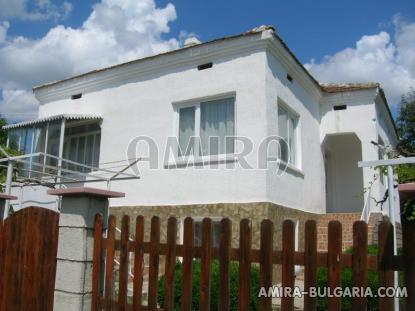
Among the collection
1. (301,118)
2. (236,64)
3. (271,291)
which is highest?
(236,64)

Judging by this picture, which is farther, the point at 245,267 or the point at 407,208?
the point at 407,208

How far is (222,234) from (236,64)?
23.3 ft

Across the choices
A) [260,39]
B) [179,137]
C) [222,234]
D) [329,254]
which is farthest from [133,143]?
[329,254]

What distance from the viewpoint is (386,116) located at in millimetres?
15664

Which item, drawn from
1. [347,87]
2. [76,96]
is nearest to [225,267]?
[76,96]

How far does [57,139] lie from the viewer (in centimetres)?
1246

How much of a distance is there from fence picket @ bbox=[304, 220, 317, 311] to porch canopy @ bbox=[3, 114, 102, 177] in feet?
31.0

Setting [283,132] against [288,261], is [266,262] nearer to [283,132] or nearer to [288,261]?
[288,261]

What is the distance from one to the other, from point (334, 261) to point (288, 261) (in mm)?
361

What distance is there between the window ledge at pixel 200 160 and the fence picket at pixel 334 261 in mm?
6524

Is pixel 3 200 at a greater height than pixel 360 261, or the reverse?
pixel 3 200

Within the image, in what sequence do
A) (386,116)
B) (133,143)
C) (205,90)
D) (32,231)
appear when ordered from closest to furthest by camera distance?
(32,231) → (205,90) → (133,143) → (386,116)

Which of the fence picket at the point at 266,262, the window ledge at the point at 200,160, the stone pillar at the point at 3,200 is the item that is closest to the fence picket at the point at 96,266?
the fence picket at the point at 266,262

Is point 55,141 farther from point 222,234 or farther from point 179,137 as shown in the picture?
point 222,234
